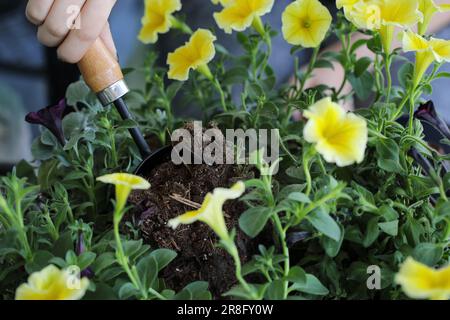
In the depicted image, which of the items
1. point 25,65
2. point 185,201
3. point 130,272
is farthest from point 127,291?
point 25,65

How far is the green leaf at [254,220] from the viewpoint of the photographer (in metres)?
0.44

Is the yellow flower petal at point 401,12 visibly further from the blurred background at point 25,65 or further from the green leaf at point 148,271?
the blurred background at point 25,65

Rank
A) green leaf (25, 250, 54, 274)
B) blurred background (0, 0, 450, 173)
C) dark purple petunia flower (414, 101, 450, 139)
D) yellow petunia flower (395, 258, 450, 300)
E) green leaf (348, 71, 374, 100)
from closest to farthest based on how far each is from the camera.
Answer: yellow petunia flower (395, 258, 450, 300) < green leaf (25, 250, 54, 274) < dark purple petunia flower (414, 101, 450, 139) < green leaf (348, 71, 374, 100) < blurred background (0, 0, 450, 173)

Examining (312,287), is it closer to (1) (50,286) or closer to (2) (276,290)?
(2) (276,290)

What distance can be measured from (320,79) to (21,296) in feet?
2.91

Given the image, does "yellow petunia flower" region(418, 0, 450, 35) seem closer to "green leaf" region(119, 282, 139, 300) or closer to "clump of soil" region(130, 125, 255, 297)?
"clump of soil" region(130, 125, 255, 297)

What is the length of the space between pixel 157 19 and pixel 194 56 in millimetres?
144

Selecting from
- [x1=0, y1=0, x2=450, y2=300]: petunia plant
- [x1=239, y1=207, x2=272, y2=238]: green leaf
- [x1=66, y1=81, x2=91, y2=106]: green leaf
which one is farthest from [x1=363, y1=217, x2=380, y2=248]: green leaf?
[x1=66, y1=81, x2=91, y2=106]: green leaf

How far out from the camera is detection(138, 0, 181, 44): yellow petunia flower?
722mm

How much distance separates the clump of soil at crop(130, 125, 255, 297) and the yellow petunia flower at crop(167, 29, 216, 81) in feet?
0.45

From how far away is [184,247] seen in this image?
1.70ft

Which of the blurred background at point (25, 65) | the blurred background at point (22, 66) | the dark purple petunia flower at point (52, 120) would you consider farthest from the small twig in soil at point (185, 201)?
the blurred background at point (22, 66)

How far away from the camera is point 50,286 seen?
41 centimetres

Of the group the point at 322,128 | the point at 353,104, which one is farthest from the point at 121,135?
the point at 353,104
